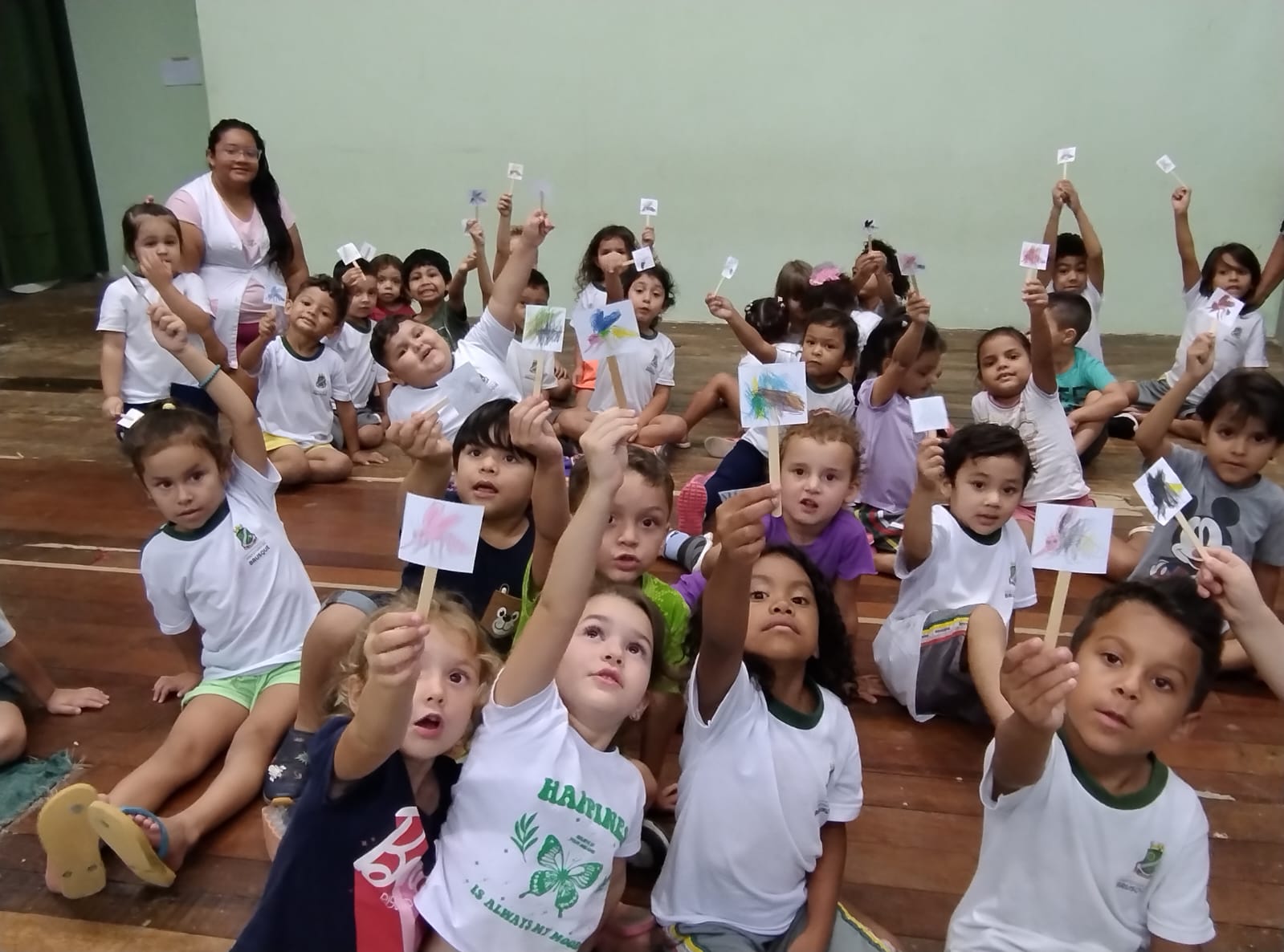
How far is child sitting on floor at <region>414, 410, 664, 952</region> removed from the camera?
1110 mm

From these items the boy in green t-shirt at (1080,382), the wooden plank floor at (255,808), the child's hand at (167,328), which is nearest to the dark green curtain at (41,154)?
the wooden plank floor at (255,808)

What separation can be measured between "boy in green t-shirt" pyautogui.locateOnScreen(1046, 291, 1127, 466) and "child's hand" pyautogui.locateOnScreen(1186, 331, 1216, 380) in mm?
1162

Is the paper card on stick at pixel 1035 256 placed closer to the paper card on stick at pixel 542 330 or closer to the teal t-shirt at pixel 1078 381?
the teal t-shirt at pixel 1078 381

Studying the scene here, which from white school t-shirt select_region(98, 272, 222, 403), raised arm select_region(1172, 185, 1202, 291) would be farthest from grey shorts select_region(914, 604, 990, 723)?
white school t-shirt select_region(98, 272, 222, 403)

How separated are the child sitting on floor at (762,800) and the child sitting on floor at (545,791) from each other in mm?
123

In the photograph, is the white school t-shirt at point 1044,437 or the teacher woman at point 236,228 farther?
the teacher woman at point 236,228

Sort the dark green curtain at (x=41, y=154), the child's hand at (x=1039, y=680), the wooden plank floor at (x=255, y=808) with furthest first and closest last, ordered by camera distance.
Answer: the dark green curtain at (x=41, y=154), the wooden plank floor at (x=255, y=808), the child's hand at (x=1039, y=680)

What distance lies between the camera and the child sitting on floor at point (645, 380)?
3.38 metres

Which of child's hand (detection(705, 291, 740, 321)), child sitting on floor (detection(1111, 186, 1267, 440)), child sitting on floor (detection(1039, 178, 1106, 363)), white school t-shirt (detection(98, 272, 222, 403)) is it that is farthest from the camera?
child sitting on floor (detection(1039, 178, 1106, 363))

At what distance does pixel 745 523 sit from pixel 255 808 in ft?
3.73

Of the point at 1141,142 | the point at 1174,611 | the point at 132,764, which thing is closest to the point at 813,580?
the point at 1174,611

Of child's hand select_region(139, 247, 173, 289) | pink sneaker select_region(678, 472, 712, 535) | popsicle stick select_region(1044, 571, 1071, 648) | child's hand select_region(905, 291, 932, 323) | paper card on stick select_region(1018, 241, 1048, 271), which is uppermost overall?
paper card on stick select_region(1018, 241, 1048, 271)

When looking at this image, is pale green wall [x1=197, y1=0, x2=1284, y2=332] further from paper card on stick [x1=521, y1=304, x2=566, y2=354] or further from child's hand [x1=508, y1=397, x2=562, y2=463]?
child's hand [x1=508, y1=397, x2=562, y2=463]

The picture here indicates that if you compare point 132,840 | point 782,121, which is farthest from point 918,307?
point 782,121
